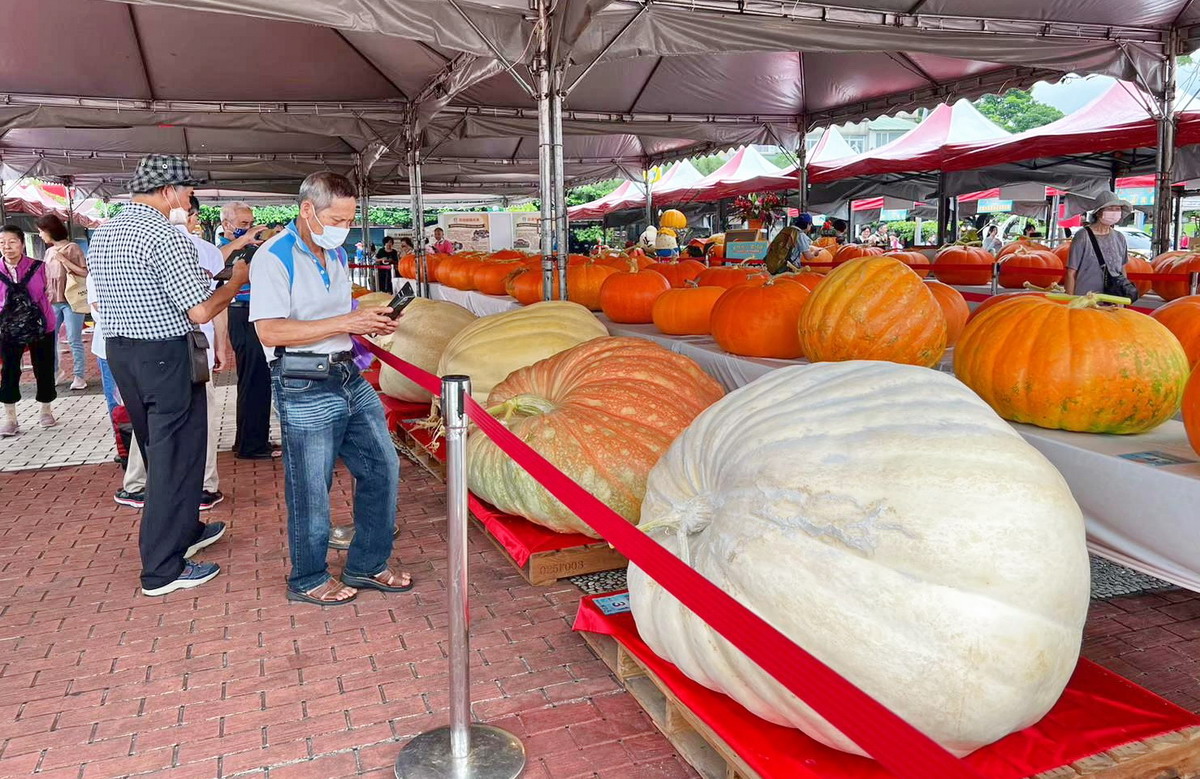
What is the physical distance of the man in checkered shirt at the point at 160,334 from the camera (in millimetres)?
3600

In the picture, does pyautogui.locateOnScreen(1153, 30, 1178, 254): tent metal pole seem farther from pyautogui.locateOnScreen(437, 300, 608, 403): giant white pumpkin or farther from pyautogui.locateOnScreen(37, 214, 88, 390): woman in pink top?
pyautogui.locateOnScreen(37, 214, 88, 390): woman in pink top

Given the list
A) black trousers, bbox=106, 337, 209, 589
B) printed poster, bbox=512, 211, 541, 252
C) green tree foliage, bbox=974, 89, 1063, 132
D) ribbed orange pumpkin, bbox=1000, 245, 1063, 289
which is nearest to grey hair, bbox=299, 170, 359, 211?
black trousers, bbox=106, 337, 209, 589

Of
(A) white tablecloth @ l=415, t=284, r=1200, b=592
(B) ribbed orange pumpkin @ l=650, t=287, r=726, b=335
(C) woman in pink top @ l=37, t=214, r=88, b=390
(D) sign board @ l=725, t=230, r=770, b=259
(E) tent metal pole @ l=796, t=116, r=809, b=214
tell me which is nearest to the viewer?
(A) white tablecloth @ l=415, t=284, r=1200, b=592

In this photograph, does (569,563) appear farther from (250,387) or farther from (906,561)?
(250,387)

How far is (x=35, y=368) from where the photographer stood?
288 inches

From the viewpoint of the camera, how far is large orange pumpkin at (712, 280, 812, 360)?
392 centimetres

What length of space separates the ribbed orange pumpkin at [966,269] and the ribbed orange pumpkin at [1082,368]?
5617mm

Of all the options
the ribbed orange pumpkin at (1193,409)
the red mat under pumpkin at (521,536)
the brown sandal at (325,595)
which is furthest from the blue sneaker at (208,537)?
the ribbed orange pumpkin at (1193,409)

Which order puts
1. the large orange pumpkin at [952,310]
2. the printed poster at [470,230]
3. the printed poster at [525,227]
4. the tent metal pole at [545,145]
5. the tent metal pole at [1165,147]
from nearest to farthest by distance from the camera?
the large orange pumpkin at [952,310], the tent metal pole at [545,145], the tent metal pole at [1165,147], the printed poster at [525,227], the printed poster at [470,230]

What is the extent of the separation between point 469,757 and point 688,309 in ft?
9.82

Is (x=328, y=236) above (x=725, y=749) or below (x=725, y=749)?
above

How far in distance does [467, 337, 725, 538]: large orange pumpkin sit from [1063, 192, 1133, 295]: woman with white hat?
14.3 ft

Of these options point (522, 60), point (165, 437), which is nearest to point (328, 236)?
point (165, 437)

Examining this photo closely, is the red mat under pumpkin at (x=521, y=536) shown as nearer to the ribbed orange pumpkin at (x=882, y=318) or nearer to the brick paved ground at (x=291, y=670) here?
the brick paved ground at (x=291, y=670)
